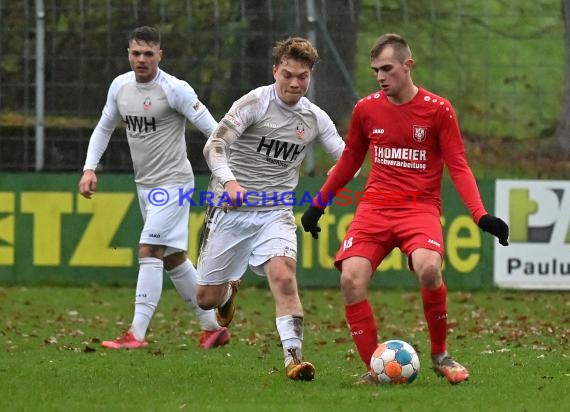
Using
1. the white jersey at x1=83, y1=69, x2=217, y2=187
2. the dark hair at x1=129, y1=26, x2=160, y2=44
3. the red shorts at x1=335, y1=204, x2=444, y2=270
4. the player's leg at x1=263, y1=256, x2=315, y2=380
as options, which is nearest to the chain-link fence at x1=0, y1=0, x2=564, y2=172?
the white jersey at x1=83, y1=69, x2=217, y2=187

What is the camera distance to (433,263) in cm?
802

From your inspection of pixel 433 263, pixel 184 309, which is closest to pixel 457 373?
pixel 433 263

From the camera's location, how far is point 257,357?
10.1m

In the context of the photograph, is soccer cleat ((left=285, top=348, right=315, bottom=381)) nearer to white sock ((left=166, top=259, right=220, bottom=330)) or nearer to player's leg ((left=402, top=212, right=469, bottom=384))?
player's leg ((left=402, top=212, right=469, bottom=384))

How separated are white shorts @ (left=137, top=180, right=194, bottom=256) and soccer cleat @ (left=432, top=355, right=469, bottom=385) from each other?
3269 millimetres

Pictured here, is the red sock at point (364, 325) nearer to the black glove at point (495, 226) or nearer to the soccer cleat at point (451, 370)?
the soccer cleat at point (451, 370)

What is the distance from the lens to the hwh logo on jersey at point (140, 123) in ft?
36.2

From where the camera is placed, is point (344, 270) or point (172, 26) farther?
point (172, 26)

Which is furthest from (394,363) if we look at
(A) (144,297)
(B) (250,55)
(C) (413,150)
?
(B) (250,55)

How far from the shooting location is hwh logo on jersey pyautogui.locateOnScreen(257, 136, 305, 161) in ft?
29.8

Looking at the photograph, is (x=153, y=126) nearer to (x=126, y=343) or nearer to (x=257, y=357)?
(x=126, y=343)

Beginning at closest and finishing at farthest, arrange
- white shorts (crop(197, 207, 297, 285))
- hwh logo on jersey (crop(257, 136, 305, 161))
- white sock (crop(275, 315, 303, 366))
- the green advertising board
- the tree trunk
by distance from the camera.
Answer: white sock (crop(275, 315, 303, 366))
white shorts (crop(197, 207, 297, 285))
hwh logo on jersey (crop(257, 136, 305, 161))
the green advertising board
the tree trunk

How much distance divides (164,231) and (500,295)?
5.82 meters

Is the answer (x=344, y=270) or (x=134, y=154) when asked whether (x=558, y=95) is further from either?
(x=344, y=270)
